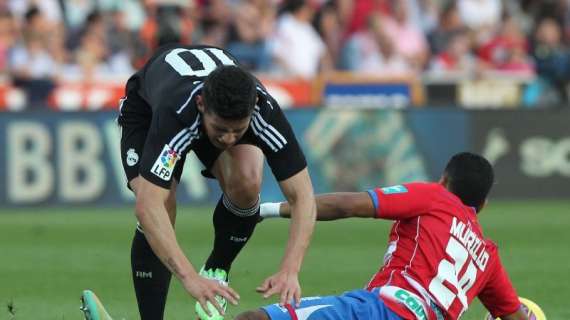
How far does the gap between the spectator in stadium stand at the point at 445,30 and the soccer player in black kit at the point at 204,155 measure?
12186mm

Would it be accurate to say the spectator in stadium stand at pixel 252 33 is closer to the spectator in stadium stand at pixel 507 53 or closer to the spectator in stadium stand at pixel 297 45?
the spectator in stadium stand at pixel 297 45

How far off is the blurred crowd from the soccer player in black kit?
29.3 ft

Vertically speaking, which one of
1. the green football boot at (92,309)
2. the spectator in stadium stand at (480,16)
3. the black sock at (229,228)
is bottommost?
the spectator in stadium stand at (480,16)

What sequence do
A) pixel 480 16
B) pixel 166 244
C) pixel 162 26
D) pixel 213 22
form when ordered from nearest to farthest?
pixel 166 244 → pixel 162 26 → pixel 213 22 → pixel 480 16

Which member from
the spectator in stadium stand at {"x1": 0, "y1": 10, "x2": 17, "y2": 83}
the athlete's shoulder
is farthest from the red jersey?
the spectator in stadium stand at {"x1": 0, "y1": 10, "x2": 17, "y2": 83}

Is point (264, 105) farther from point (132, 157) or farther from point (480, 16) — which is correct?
point (480, 16)

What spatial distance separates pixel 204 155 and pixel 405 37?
12029 millimetres

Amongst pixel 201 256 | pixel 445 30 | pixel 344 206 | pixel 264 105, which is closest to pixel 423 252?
pixel 344 206

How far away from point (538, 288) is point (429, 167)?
625 cm

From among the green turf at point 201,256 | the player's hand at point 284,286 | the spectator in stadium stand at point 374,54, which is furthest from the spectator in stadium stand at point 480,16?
the player's hand at point 284,286

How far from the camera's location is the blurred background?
427 inches

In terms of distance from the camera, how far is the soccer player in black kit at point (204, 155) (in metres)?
5.44

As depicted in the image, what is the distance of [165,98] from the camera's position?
19.1 feet

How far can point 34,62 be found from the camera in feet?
51.8
